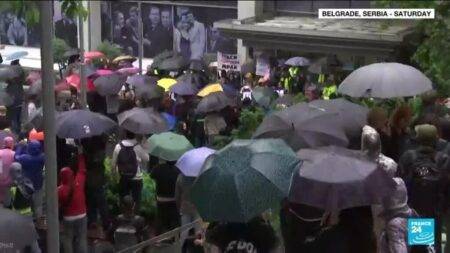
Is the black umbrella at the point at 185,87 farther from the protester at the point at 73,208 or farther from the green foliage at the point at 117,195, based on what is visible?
the protester at the point at 73,208

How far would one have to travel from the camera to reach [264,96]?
1809cm

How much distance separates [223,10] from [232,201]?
26.4 meters

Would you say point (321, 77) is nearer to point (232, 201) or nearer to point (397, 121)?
point (397, 121)

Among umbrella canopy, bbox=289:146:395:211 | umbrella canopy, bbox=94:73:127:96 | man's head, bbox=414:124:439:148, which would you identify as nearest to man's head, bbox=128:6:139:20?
umbrella canopy, bbox=94:73:127:96

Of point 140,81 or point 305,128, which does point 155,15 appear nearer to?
point 140,81

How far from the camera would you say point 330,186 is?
310 inches

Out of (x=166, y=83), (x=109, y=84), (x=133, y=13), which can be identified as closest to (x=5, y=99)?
(x=109, y=84)

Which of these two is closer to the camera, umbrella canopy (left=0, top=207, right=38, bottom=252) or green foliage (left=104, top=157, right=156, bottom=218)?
umbrella canopy (left=0, top=207, right=38, bottom=252)

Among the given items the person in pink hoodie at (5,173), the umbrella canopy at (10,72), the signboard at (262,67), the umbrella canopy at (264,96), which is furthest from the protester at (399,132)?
the signboard at (262,67)

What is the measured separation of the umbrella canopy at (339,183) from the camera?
7.80 metres

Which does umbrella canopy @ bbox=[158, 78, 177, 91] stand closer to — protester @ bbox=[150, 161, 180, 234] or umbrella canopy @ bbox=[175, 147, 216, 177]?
protester @ bbox=[150, 161, 180, 234]

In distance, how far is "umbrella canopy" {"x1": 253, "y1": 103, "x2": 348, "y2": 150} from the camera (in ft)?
35.5

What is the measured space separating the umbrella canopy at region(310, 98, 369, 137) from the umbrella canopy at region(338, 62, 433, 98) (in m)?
0.89

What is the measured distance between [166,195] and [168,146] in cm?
A: 77
